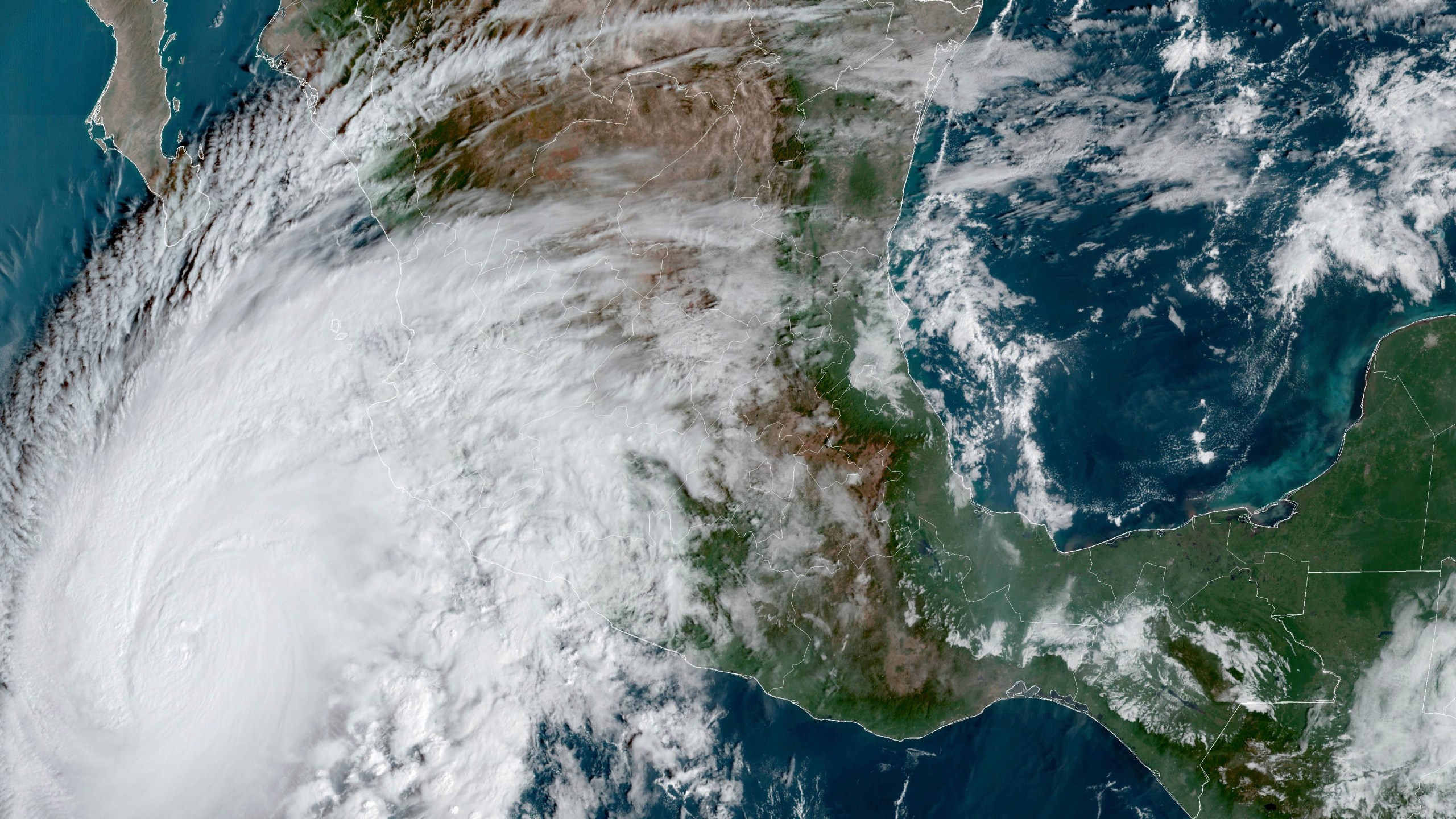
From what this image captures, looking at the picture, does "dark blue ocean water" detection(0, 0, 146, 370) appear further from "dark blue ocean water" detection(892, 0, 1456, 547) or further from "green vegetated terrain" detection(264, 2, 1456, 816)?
"dark blue ocean water" detection(892, 0, 1456, 547)

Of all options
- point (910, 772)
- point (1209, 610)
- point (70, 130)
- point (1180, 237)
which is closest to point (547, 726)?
point (910, 772)

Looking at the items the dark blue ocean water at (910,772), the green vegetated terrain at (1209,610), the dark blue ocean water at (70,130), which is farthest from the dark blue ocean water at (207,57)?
the green vegetated terrain at (1209,610)

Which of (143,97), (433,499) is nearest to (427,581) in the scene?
(433,499)

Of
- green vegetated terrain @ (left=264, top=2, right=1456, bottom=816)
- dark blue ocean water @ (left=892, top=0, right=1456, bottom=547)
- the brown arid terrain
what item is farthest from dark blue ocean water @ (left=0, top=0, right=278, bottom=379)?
dark blue ocean water @ (left=892, top=0, right=1456, bottom=547)

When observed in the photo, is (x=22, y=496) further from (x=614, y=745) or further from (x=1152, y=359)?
(x=1152, y=359)

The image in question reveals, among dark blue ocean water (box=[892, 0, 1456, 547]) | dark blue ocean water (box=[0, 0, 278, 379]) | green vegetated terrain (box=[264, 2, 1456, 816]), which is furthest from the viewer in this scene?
dark blue ocean water (box=[0, 0, 278, 379])

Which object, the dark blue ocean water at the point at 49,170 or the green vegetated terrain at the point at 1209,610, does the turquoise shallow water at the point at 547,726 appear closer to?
the dark blue ocean water at the point at 49,170

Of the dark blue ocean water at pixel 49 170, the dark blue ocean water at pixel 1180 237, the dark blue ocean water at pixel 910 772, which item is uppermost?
the dark blue ocean water at pixel 49 170

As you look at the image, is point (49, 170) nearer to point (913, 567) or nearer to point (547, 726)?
point (547, 726)
